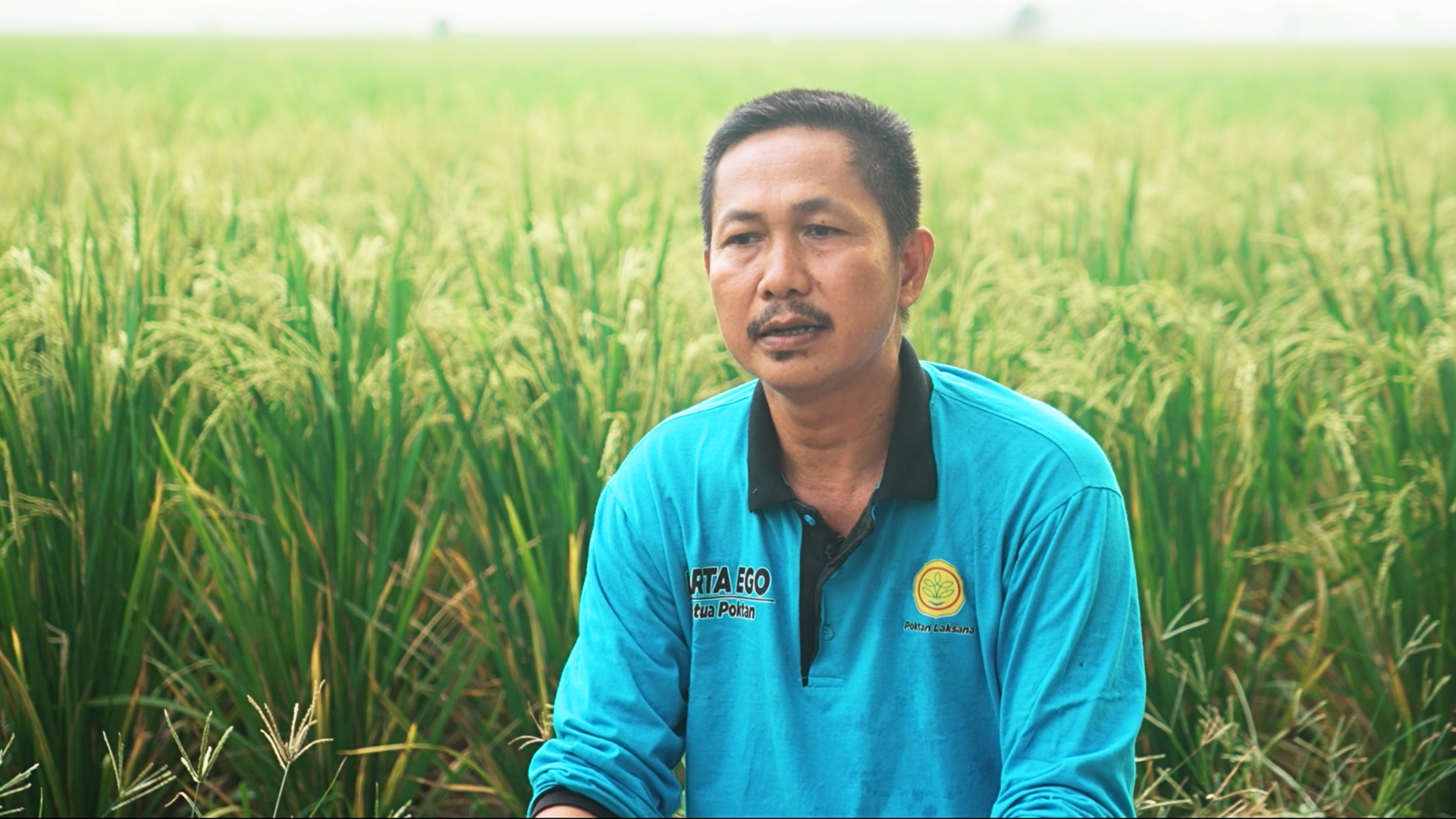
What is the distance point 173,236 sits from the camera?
346 cm

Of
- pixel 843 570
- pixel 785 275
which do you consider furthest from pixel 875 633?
pixel 785 275

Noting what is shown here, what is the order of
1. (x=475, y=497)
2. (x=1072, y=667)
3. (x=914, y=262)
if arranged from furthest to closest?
1. (x=475, y=497)
2. (x=914, y=262)
3. (x=1072, y=667)

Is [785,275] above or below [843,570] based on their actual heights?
above

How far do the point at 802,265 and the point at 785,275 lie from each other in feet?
0.10

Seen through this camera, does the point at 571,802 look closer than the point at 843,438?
Yes

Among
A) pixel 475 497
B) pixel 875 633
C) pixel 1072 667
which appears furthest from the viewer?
pixel 475 497

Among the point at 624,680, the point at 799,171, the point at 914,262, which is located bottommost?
the point at 624,680

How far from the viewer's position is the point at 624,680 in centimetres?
157

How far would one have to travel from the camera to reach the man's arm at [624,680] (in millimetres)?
1510

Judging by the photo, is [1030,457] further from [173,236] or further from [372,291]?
[173,236]

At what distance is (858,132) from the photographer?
154 cm

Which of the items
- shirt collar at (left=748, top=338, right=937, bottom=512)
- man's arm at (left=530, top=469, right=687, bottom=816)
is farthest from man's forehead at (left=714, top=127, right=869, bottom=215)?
man's arm at (left=530, top=469, right=687, bottom=816)

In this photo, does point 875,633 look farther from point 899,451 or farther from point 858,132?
point 858,132

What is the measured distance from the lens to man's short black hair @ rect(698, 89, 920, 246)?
1529mm
